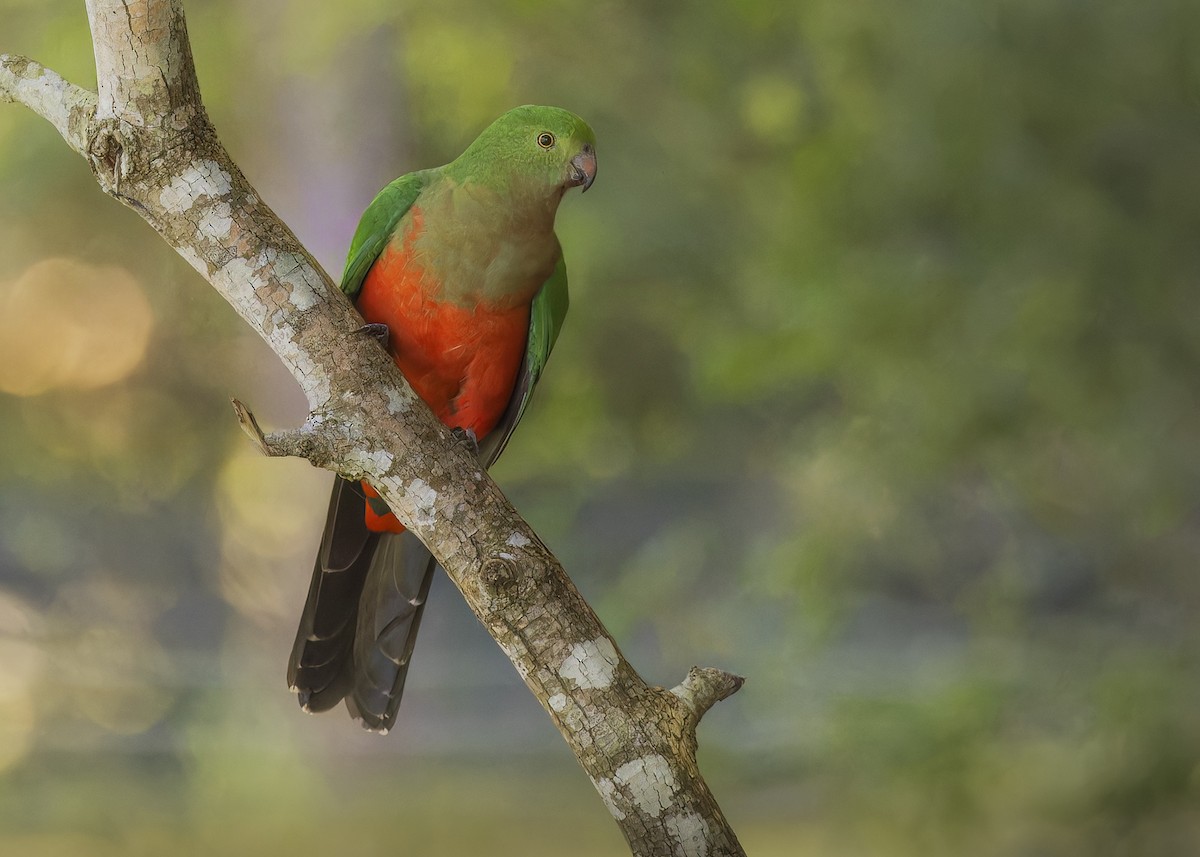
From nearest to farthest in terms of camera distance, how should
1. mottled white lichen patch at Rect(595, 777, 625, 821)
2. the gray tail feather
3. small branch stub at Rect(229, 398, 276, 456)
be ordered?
small branch stub at Rect(229, 398, 276, 456), mottled white lichen patch at Rect(595, 777, 625, 821), the gray tail feather

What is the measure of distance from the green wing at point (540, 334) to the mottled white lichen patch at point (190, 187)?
14.9 inches

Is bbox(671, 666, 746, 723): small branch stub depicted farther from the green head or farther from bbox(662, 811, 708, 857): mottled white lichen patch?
the green head

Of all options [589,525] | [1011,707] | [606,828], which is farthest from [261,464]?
[1011,707]

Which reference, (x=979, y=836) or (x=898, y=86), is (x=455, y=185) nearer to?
(x=898, y=86)

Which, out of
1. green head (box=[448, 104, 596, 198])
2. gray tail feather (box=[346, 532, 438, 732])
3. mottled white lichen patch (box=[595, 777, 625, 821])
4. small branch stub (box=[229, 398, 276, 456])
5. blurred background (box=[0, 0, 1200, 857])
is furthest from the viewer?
blurred background (box=[0, 0, 1200, 857])

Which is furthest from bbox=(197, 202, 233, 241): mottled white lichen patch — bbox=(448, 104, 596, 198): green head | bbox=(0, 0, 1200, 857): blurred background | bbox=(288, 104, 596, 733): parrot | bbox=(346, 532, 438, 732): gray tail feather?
bbox=(0, 0, 1200, 857): blurred background

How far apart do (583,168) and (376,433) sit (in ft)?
1.23

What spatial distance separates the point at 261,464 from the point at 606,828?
34.3 inches

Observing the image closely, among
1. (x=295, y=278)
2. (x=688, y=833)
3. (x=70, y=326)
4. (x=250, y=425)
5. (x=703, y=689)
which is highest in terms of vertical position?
(x=70, y=326)

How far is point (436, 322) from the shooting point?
47.6 inches

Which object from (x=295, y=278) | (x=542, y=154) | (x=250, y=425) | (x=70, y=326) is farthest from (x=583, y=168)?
(x=70, y=326)

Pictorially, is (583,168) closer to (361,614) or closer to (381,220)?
(381,220)

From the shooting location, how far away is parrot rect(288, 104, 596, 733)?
3.87ft

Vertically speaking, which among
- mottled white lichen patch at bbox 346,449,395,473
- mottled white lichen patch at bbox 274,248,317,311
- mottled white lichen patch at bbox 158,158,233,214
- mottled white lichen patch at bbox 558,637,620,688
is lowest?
mottled white lichen patch at bbox 558,637,620,688
